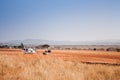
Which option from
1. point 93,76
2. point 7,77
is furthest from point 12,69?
point 93,76

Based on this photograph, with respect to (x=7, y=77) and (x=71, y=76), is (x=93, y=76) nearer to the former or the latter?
(x=71, y=76)

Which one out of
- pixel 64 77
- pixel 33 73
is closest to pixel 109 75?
pixel 64 77

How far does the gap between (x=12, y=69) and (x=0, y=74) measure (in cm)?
164

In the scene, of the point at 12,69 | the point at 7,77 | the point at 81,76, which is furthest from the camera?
the point at 12,69

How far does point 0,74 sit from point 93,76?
5321mm

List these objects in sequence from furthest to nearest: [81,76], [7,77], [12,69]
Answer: [12,69], [81,76], [7,77]

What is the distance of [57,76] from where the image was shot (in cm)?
1178

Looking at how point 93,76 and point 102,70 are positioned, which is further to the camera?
point 102,70

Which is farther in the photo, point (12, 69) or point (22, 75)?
point (12, 69)

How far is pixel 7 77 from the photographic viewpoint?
37.0 ft

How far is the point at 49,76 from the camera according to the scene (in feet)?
37.9

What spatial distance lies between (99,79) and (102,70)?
2.15 meters

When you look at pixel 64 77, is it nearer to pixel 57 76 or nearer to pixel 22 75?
pixel 57 76

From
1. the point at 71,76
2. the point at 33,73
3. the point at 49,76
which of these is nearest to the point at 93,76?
the point at 71,76
